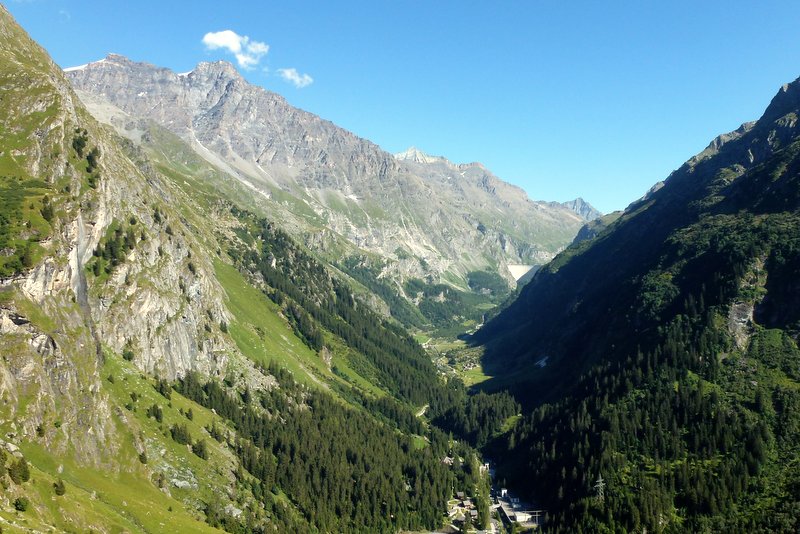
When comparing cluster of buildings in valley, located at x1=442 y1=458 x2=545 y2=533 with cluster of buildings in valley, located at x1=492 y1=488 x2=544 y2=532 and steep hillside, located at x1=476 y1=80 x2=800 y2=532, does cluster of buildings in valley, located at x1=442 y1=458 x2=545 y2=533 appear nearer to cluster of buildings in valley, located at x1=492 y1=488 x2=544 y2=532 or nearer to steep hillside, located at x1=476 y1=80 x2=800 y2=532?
cluster of buildings in valley, located at x1=492 y1=488 x2=544 y2=532

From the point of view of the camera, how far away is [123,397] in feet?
461

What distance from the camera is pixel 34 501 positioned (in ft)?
273

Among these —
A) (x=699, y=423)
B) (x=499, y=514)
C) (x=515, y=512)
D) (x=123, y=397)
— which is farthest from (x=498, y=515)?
(x=123, y=397)

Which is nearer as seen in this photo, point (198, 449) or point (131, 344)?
point (198, 449)

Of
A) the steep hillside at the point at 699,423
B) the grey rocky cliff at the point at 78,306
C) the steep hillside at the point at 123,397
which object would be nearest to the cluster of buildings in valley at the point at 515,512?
the steep hillside at the point at 699,423

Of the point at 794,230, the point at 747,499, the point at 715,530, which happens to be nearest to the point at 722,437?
the point at 747,499

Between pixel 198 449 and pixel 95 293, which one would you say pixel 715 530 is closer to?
pixel 198 449

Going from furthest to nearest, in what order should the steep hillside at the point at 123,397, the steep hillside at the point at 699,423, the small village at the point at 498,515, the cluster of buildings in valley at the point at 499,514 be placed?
1. the cluster of buildings in valley at the point at 499,514
2. the small village at the point at 498,515
3. the steep hillside at the point at 699,423
4. the steep hillside at the point at 123,397

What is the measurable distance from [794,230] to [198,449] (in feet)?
630

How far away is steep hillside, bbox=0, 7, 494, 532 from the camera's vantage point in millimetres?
106500

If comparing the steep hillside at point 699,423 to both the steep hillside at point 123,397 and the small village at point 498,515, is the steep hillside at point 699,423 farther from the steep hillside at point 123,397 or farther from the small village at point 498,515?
the steep hillside at point 123,397

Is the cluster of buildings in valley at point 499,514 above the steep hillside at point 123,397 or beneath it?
beneath

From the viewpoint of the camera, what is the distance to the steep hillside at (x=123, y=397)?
10650 cm

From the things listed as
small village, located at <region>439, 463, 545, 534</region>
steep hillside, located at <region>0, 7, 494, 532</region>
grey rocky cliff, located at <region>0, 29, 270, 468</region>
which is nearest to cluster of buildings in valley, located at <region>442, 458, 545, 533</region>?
small village, located at <region>439, 463, 545, 534</region>
